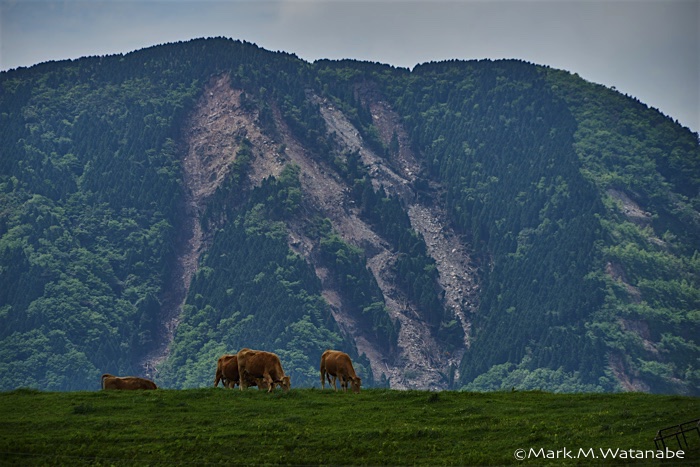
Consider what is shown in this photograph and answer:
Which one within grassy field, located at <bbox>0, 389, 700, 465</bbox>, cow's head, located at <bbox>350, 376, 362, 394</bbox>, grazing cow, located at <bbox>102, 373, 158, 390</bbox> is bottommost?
grassy field, located at <bbox>0, 389, 700, 465</bbox>

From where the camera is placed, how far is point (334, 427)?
65.3m

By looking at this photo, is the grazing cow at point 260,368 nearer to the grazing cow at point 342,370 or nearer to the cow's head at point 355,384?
the grazing cow at point 342,370

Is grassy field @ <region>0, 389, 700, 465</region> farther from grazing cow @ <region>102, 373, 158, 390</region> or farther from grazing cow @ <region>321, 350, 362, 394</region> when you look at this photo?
grazing cow @ <region>102, 373, 158, 390</region>

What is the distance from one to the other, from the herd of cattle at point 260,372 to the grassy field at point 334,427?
9.28 ft

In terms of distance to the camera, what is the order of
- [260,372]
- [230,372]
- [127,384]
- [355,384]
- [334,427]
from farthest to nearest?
[127,384], [230,372], [355,384], [260,372], [334,427]

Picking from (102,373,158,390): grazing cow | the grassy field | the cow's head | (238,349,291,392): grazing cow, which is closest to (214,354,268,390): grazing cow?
(238,349,291,392): grazing cow

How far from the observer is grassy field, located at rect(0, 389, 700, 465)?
60219 mm

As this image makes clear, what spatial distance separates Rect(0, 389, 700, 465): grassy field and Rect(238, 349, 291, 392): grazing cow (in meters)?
2.39

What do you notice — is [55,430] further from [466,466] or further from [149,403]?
[466,466]

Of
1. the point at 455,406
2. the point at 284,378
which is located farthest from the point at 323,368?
the point at 455,406

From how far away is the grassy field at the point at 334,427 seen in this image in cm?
6022

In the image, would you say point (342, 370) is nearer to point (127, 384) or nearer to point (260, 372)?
point (260, 372)

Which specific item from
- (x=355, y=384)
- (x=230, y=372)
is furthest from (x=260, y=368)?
(x=355, y=384)

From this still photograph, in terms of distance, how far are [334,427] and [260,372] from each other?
1384 cm
